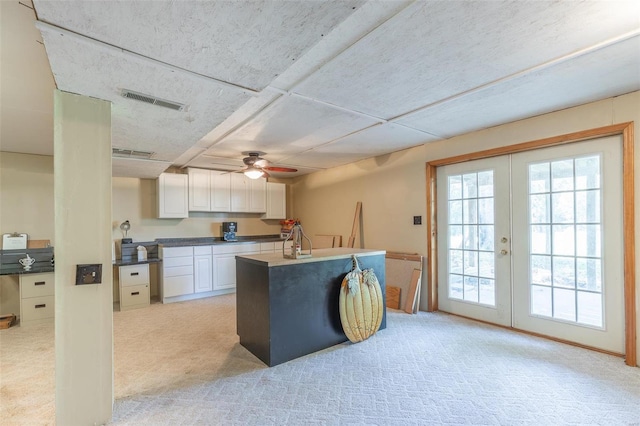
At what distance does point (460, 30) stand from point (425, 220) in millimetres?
2872

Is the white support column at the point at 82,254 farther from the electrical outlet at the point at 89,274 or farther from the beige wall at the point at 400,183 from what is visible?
the beige wall at the point at 400,183

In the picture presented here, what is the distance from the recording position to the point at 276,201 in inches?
263

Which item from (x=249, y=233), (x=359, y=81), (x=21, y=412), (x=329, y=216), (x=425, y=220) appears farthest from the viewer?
(x=249, y=233)

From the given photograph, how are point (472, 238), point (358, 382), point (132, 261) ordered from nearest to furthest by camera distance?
point (358, 382), point (472, 238), point (132, 261)

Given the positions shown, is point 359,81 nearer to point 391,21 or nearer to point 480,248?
point 391,21

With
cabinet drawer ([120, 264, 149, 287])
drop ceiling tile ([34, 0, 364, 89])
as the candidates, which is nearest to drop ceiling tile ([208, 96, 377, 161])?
drop ceiling tile ([34, 0, 364, 89])

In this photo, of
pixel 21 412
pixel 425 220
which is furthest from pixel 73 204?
pixel 425 220

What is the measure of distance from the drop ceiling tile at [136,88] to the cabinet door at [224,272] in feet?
10.5

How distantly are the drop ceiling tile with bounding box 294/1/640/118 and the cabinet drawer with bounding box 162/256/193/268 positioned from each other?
152 inches

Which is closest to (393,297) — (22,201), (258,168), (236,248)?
(258,168)

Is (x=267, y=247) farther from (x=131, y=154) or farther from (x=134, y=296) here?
(x=131, y=154)

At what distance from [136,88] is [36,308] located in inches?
160

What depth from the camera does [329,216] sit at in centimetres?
608

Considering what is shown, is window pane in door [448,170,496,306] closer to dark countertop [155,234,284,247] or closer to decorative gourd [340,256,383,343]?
decorative gourd [340,256,383,343]
